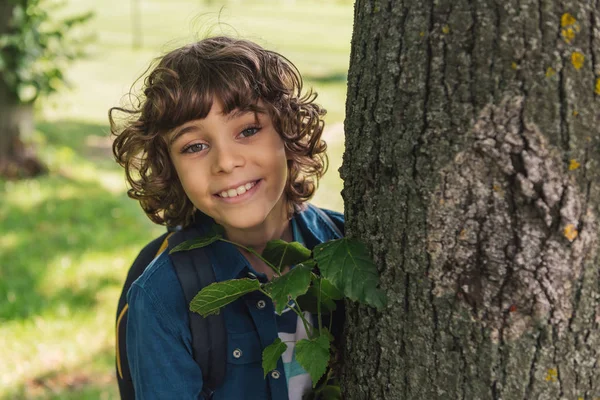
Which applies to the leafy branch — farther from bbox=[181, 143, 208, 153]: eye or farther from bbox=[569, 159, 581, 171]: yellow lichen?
bbox=[569, 159, 581, 171]: yellow lichen

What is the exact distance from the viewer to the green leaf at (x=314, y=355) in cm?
150

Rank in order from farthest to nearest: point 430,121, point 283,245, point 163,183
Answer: point 163,183 → point 283,245 → point 430,121

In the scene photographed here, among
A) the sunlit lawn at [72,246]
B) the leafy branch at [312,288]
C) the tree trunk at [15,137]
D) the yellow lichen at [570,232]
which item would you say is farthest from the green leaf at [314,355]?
the tree trunk at [15,137]

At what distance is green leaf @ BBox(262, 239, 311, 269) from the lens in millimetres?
1703

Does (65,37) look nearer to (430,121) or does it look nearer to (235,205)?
(235,205)

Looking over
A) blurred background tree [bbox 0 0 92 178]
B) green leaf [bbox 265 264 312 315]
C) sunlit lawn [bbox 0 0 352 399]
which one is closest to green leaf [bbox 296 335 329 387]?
green leaf [bbox 265 264 312 315]

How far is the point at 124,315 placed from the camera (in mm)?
1933

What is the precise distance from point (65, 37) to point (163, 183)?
480 cm

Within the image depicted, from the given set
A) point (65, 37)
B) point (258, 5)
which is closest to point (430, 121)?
point (65, 37)

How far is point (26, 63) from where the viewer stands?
19.7ft

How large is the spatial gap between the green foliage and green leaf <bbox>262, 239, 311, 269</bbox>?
490 centimetres

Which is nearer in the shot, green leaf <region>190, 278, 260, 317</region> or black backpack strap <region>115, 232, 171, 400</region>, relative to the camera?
green leaf <region>190, 278, 260, 317</region>

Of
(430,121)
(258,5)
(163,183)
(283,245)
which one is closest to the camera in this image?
(430,121)

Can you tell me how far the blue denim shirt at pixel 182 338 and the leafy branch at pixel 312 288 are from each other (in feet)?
0.30
